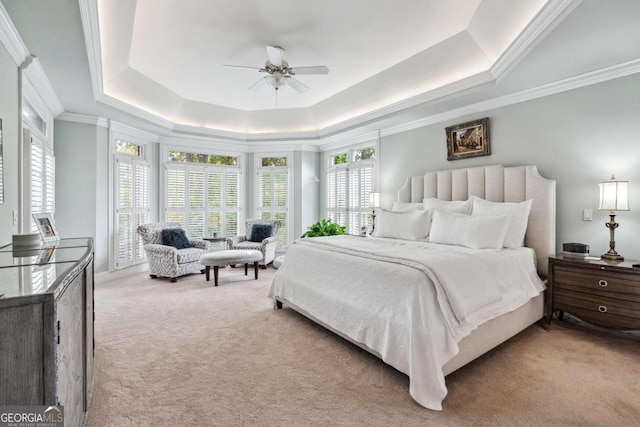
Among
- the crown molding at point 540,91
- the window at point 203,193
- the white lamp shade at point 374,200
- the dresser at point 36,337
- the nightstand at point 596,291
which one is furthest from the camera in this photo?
the window at point 203,193

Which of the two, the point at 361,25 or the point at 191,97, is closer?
the point at 361,25

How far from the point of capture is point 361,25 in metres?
3.33

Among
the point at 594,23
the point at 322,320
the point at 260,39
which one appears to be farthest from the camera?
the point at 260,39

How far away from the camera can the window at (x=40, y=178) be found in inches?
126

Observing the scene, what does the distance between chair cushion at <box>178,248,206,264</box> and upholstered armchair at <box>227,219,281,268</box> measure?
0.68 m

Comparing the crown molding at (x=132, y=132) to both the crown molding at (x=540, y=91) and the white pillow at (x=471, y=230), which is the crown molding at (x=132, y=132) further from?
the white pillow at (x=471, y=230)

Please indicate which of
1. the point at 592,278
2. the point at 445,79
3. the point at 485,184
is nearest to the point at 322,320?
Result: the point at 592,278

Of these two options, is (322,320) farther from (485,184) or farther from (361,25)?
(361,25)

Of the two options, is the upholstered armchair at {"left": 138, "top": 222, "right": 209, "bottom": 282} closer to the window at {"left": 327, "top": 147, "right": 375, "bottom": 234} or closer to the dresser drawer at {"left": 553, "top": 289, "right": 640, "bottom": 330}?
the window at {"left": 327, "top": 147, "right": 375, "bottom": 234}

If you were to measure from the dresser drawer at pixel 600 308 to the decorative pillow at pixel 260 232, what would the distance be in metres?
4.66

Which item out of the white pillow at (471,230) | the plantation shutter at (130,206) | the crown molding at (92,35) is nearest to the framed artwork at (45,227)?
the crown molding at (92,35)


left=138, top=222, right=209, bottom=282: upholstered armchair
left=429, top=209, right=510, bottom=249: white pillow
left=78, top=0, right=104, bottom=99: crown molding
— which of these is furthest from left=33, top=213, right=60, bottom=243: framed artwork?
left=429, top=209, right=510, bottom=249: white pillow

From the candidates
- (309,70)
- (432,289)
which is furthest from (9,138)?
(432,289)

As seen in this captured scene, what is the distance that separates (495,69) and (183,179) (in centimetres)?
573
